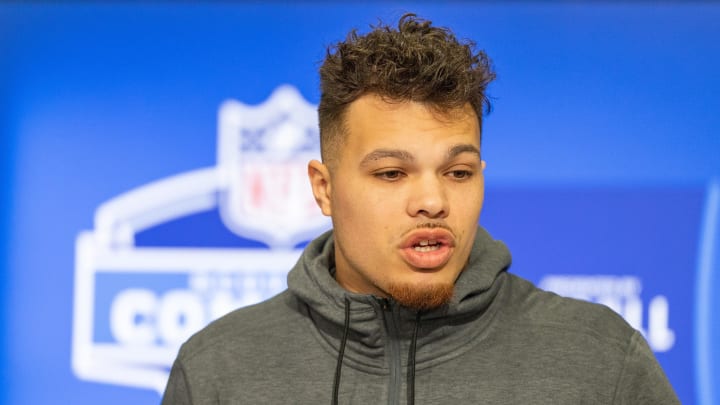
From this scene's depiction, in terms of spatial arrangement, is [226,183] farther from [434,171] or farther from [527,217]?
[434,171]

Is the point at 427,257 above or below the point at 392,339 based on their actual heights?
above

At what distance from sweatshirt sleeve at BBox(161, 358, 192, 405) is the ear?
33 cm

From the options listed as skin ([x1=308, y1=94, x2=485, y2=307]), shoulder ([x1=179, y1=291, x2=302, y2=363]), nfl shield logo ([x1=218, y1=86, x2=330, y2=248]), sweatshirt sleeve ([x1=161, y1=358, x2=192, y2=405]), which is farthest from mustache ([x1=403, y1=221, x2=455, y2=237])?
nfl shield logo ([x1=218, y1=86, x2=330, y2=248])

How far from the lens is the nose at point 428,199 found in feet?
4.20

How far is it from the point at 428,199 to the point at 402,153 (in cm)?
8

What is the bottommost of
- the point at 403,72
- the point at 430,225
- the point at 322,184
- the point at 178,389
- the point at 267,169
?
the point at 178,389

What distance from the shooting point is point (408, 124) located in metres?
1.31

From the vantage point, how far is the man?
1303 millimetres

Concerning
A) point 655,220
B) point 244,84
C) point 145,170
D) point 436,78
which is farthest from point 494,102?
point 436,78

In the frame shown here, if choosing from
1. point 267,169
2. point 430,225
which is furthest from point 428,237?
point 267,169

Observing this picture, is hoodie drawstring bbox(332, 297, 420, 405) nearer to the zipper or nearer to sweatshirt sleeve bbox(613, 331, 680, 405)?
the zipper

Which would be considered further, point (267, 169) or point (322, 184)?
point (267, 169)

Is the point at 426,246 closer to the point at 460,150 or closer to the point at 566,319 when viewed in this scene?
the point at 460,150

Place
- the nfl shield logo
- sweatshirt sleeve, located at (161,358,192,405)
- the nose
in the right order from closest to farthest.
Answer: the nose → sweatshirt sleeve, located at (161,358,192,405) → the nfl shield logo
